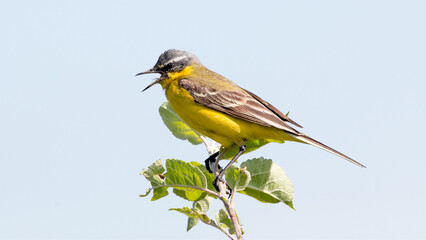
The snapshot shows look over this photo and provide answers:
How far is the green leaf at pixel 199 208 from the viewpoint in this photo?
16.4 ft

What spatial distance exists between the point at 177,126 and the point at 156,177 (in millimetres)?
2027

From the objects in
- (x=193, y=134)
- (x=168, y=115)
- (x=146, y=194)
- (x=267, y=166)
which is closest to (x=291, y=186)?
(x=267, y=166)

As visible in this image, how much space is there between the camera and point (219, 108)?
763 cm

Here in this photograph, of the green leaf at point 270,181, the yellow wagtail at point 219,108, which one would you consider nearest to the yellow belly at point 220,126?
the yellow wagtail at point 219,108

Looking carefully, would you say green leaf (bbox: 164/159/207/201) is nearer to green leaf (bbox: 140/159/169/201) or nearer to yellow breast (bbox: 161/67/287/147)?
green leaf (bbox: 140/159/169/201)

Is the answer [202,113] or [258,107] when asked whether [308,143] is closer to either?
[258,107]

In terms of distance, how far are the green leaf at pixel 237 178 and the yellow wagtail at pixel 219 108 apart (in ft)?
4.53

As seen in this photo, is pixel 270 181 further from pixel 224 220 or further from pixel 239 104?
pixel 239 104

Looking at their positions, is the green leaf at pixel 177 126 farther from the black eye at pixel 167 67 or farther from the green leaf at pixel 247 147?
the black eye at pixel 167 67

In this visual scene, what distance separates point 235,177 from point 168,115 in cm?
241

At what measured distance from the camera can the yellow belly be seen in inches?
279

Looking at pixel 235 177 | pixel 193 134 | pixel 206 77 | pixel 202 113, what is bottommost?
pixel 235 177

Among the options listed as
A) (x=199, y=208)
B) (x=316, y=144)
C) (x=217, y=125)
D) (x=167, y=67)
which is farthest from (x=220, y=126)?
(x=199, y=208)

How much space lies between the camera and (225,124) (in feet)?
24.2
